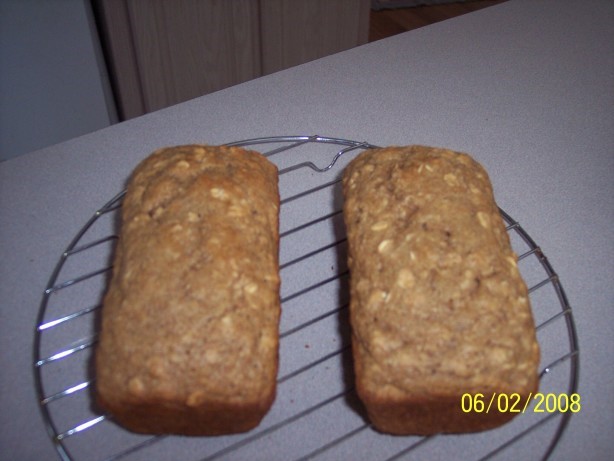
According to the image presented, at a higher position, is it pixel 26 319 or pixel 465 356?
pixel 26 319

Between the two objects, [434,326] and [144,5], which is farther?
[144,5]

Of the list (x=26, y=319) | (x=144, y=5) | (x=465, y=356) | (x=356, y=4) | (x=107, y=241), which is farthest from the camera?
(x=356, y=4)

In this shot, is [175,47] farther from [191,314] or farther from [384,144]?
[191,314]

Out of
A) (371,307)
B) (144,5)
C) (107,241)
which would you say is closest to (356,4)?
(144,5)

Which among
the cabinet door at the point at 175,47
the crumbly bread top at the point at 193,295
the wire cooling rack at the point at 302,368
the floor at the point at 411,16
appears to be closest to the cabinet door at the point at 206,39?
the cabinet door at the point at 175,47

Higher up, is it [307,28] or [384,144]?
[307,28]

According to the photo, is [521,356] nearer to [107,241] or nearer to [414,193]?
[414,193]

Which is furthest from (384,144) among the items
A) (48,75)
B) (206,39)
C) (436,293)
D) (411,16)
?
(411,16)
